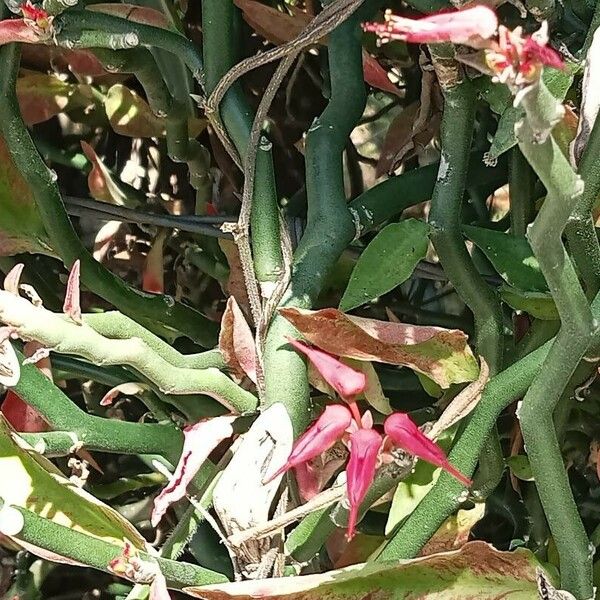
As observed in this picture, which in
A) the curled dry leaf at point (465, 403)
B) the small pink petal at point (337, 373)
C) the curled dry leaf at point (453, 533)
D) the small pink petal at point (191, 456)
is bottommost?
the curled dry leaf at point (453, 533)

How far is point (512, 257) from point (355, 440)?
0.43 ft

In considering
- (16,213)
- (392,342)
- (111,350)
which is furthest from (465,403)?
(16,213)

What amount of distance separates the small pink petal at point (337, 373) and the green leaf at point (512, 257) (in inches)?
3.6

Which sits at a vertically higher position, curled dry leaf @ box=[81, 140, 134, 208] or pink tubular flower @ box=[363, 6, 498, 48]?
pink tubular flower @ box=[363, 6, 498, 48]

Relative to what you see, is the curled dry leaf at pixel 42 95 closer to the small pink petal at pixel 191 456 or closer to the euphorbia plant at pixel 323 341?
the euphorbia plant at pixel 323 341

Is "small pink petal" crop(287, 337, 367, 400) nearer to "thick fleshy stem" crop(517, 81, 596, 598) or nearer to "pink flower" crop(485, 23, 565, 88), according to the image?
"thick fleshy stem" crop(517, 81, 596, 598)

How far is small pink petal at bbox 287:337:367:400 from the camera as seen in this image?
1.24ft

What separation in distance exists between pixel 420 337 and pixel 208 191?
0.27 m

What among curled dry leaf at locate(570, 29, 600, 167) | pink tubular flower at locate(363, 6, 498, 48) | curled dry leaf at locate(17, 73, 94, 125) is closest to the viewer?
pink tubular flower at locate(363, 6, 498, 48)

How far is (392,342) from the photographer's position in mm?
400

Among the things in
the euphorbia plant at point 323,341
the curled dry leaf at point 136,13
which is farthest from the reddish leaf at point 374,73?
the curled dry leaf at point 136,13

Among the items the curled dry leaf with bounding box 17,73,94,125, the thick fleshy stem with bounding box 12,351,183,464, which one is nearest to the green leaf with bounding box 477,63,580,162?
the thick fleshy stem with bounding box 12,351,183,464

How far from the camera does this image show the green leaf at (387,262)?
41 centimetres

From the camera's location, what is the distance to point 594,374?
46 cm
